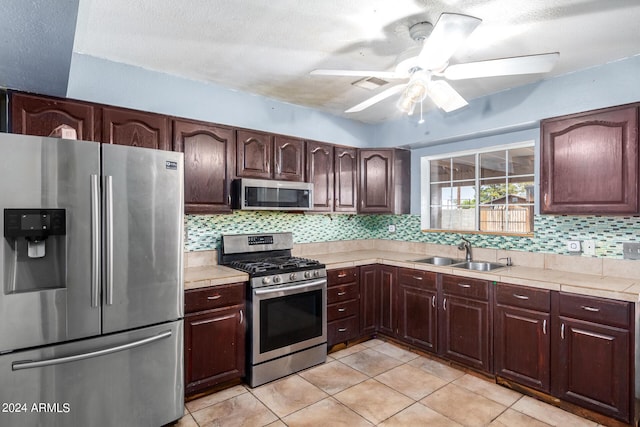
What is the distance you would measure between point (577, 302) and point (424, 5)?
6.93 ft

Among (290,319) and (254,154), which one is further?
(254,154)

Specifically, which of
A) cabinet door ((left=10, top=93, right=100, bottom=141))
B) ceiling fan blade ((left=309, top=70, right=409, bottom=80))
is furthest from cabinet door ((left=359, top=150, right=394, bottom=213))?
cabinet door ((left=10, top=93, right=100, bottom=141))

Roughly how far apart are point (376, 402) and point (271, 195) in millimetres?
1845

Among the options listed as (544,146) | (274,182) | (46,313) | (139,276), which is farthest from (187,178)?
(544,146)

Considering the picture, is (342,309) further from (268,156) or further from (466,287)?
(268,156)

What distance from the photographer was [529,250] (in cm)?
307

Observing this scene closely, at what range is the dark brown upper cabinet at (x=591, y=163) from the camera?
7.61ft

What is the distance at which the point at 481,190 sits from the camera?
357cm

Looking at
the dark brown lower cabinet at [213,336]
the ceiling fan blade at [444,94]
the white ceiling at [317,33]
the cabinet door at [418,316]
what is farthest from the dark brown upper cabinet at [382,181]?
the dark brown lower cabinet at [213,336]

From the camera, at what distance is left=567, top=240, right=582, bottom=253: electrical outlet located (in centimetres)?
274

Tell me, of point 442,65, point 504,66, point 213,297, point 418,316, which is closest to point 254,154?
point 213,297

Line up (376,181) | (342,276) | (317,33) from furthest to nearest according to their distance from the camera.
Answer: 1. (376,181)
2. (342,276)
3. (317,33)

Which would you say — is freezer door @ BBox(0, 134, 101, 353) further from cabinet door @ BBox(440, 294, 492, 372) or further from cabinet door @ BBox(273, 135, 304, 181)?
cabinet door @ BBox(440, 294, 492, 372)

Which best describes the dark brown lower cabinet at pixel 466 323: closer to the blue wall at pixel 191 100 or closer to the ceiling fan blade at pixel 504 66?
the ceiling fan blade at pixel 504 66
